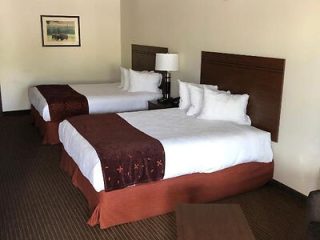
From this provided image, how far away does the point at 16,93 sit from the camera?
19.2 feet

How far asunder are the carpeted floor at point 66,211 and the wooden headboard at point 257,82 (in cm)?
63

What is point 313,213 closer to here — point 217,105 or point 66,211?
point 217,105

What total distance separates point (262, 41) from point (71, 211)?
229 centimetres

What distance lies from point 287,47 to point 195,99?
1097mm

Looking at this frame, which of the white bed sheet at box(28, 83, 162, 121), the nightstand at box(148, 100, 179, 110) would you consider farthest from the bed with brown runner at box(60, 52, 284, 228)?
the white bed sheet at box(28, 83, 162, 121)

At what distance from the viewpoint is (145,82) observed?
16.3ft

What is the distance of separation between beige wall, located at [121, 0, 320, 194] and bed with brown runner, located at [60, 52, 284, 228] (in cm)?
11

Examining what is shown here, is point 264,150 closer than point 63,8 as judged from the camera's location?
Yes

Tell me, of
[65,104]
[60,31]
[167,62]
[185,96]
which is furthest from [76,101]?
[60,31]

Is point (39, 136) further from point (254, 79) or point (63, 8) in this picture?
point (254, 79)

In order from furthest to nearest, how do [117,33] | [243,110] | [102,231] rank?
[117,33] → [243,110] → [102,231]

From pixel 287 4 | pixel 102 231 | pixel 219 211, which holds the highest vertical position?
pixel 287 4

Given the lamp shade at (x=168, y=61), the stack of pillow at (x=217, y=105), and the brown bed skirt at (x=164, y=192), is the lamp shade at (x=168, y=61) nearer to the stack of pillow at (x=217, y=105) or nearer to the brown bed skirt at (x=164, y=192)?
the stack of pillow at (x=217, y=105)

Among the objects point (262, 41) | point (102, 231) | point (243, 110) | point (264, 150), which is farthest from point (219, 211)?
point (262, 41)
